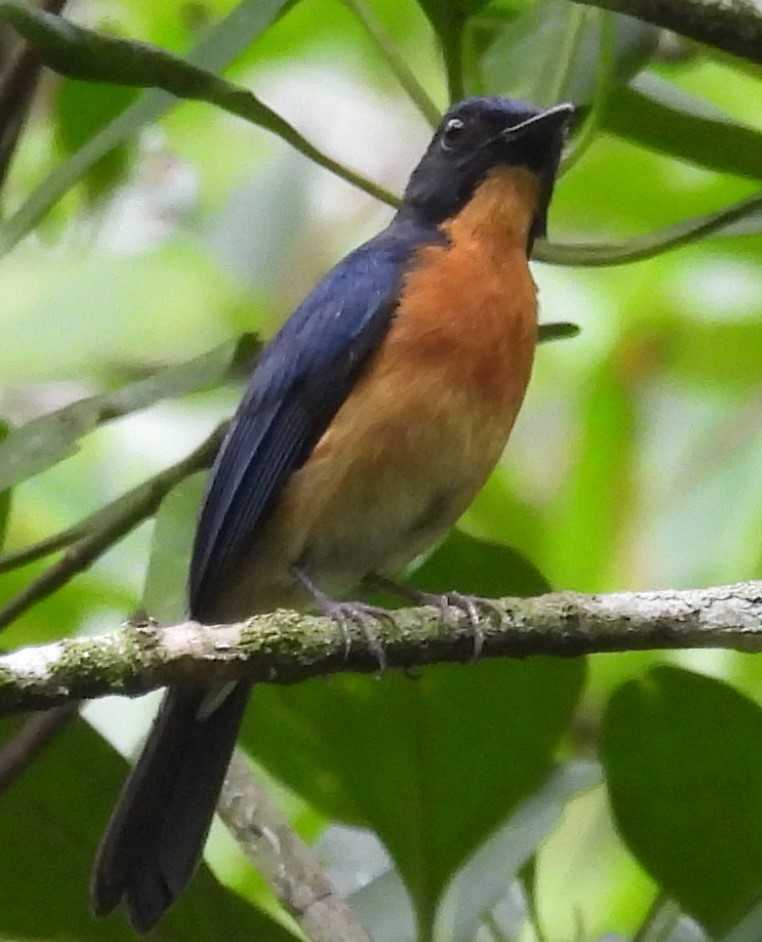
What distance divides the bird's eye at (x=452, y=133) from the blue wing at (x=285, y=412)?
0.22m

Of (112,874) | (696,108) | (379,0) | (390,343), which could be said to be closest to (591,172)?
(379,0)

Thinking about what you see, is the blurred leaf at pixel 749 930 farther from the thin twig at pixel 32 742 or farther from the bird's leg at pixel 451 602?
the thin twig at pixel 32 742

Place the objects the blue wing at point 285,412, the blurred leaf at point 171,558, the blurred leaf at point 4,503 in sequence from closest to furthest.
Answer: the blurred leaf at point 171,558 → the blurred leaf at point 4,503 → the blue wing at point 285,412

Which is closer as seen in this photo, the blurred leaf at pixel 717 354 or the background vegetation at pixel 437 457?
the background vegetation at pixel 437 457

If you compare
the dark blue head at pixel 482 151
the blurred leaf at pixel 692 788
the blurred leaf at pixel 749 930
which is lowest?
the blurred leaf at pixel 749 930

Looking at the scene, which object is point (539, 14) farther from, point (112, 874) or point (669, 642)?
point (112, 874)

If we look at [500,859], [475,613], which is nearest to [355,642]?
[475,613]

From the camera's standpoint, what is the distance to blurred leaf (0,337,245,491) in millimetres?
2004

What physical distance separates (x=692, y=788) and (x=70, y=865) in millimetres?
797

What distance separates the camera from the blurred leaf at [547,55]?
235cm

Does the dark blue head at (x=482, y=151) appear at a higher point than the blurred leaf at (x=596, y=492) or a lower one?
higher

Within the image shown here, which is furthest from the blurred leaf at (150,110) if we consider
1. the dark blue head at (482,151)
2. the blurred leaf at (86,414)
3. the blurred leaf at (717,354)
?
the blurred leaf at (717,354)

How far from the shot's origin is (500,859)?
2.05m

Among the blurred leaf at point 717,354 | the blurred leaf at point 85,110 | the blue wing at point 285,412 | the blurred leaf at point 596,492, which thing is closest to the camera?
the blue wing at point 285,412
